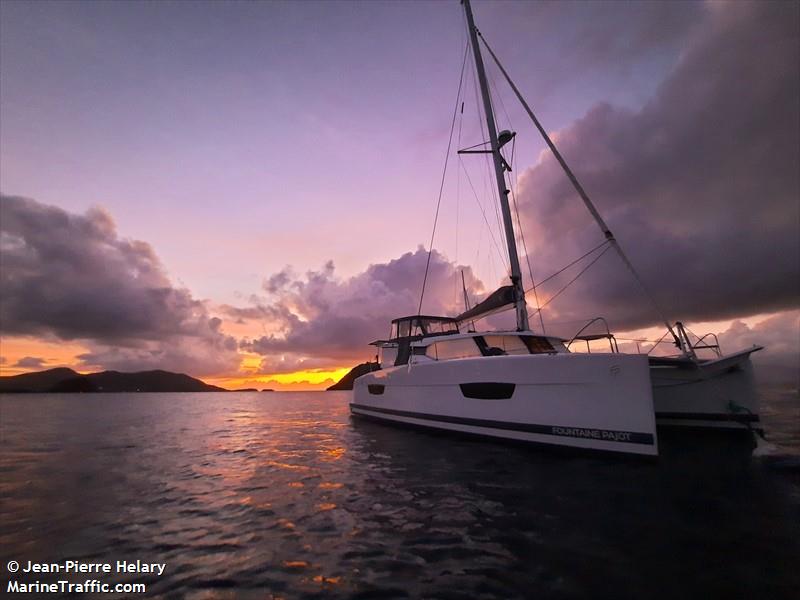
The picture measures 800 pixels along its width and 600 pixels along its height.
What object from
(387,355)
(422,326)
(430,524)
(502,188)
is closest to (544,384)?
(430,524)

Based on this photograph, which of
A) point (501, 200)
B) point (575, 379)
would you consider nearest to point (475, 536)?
point (575, 379)

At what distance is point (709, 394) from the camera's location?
11383mm

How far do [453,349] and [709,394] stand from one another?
8.08m

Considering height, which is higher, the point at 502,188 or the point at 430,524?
the point at 502,188

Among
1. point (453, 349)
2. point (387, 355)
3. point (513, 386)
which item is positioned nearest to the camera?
point (513, 386)

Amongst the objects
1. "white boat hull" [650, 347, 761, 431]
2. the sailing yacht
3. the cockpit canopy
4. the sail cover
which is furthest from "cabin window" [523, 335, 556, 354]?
the cockpit canopy

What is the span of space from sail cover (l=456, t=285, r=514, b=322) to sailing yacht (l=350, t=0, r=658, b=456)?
0.11 ft

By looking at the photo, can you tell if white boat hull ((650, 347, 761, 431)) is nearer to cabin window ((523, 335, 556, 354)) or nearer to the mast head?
cabin window ((523, 335, 556, 354))

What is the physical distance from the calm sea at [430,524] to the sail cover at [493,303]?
4.83 meters

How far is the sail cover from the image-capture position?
12.4 metres

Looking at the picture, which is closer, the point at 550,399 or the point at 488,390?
the point at 550,399

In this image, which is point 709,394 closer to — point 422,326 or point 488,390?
point 488,390

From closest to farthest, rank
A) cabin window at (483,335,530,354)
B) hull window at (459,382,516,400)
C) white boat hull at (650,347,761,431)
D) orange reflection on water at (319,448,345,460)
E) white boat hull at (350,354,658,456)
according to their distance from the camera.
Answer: white boat hull at (350,354,658,456), hull window at (459,382,516,400), orange reflection on water at (319,448,345,460), white boat hull at (650,347,761,431), cabin window at (483,335,530,354)

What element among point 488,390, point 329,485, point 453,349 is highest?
point 453,349
